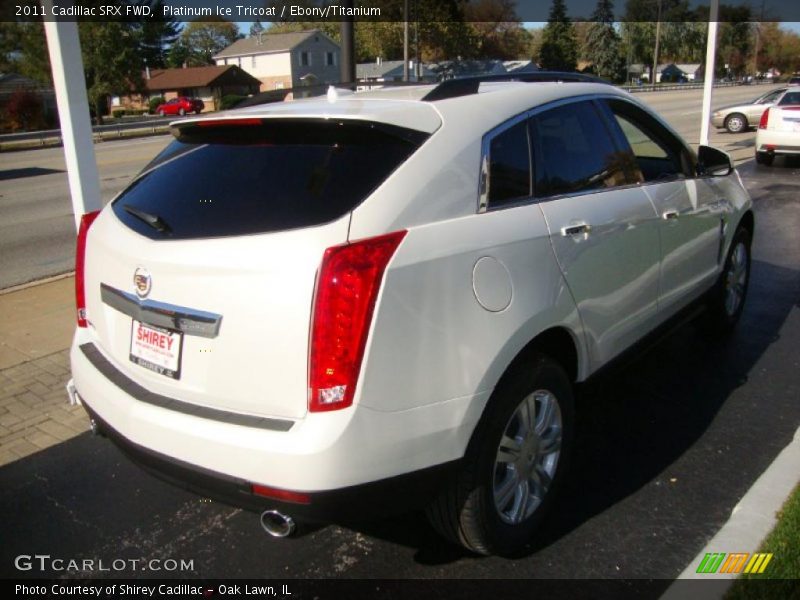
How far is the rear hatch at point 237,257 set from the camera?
2270 mm

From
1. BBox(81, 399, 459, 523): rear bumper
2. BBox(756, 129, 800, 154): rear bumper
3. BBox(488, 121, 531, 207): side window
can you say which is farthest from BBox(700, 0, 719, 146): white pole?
BBox(81, 399, 459, 523): rear bumper

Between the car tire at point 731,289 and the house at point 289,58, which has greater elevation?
the house at point 289,58

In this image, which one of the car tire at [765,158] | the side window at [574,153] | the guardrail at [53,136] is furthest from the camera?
the guardrail at [53,136]

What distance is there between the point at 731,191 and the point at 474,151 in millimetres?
3032

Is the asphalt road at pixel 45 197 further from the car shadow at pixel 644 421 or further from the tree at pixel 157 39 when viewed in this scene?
the tree at pixel 157 39

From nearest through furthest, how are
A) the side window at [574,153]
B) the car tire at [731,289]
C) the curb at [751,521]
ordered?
the curb at [751,521], the side window at [574,153], the car tire at [731,289]

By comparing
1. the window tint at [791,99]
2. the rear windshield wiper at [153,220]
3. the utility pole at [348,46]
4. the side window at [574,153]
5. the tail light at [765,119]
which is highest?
the utility pole at [348,46]

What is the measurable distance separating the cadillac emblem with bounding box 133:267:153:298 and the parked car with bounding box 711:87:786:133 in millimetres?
24441

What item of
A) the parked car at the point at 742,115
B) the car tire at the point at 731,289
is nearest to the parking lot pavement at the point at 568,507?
the car tire at the point at 731,289

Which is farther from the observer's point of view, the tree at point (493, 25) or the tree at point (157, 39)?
the tree at point (157, 39)

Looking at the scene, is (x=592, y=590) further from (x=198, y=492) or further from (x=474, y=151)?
(x=474, y=151)

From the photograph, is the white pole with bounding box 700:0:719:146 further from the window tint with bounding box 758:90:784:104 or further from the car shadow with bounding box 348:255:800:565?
the window tint with bounding box 758:90:784:104

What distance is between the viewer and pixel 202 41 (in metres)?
117

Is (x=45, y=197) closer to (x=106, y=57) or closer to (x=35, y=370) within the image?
(x=35, y=370)
